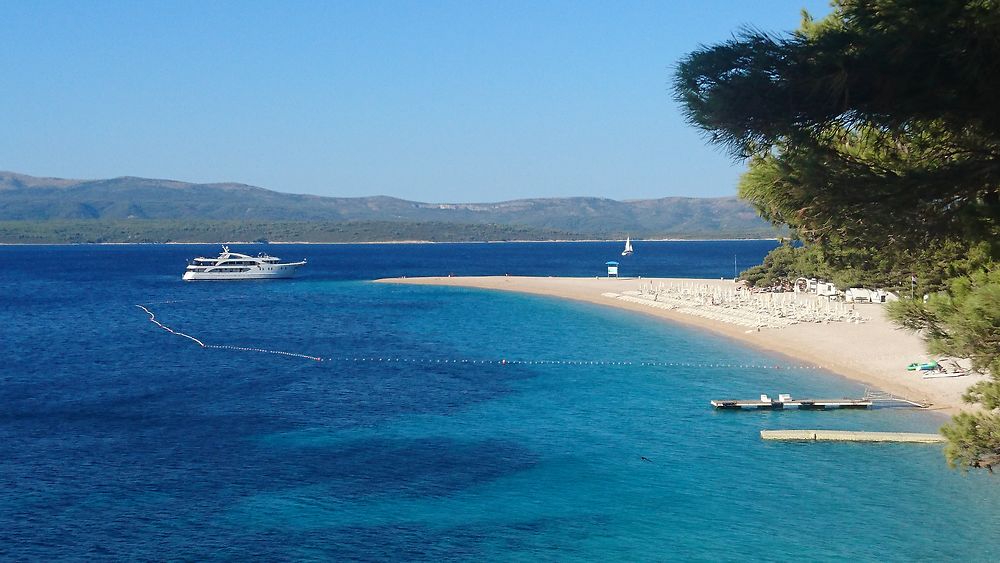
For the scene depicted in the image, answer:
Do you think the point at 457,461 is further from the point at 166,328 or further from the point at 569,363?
the point at 166,328

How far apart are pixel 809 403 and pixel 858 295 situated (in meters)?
33.1

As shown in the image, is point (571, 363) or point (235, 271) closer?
point (571, 363)

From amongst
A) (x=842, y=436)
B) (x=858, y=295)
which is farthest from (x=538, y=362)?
(x=858, y=295)

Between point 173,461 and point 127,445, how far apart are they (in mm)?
2810

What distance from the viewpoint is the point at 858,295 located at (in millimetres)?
61656

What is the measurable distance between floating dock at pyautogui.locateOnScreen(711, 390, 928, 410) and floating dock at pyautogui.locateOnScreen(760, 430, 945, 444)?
356cm

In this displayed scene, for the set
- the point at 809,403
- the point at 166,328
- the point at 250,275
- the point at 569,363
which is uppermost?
the point at 250,275

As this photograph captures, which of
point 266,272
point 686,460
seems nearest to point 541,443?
point 686,460

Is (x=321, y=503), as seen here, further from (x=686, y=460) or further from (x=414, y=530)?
(x=686, y=460)

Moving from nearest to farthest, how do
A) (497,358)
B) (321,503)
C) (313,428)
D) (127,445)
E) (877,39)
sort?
(877,39), (321,503), (127,445), (313,428), (497,358)

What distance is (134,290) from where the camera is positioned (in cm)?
10056

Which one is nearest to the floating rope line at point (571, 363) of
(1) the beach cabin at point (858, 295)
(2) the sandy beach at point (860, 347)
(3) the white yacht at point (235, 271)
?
(2) the sandy beach at point (860, 347)

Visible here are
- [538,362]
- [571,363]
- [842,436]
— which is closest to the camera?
[842,436]

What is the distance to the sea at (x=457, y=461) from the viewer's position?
19.5 metres
